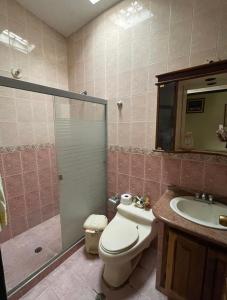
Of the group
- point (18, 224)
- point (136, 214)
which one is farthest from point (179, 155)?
point (18, 224)

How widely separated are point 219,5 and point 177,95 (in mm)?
706

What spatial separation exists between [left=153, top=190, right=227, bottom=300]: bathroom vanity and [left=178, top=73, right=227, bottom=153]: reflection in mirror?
61 cm

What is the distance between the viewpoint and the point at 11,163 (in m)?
1.84

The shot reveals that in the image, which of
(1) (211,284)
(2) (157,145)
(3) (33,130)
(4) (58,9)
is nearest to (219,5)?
(2) (157,145)

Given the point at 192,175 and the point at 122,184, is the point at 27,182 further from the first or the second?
the point at 192,175

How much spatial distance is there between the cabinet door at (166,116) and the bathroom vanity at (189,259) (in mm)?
526

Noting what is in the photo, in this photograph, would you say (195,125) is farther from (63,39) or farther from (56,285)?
(63,39)

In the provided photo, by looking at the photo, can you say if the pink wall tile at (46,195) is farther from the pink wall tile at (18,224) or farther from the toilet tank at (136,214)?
the toilet tank at (136,214)

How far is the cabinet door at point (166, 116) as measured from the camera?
1.37 metres

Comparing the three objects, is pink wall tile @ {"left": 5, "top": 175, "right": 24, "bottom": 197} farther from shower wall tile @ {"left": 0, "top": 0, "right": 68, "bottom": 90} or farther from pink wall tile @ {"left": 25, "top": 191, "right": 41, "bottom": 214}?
shower wall tile @ {"left": 0, "top": 0, "right": 68, "bottom": 90}

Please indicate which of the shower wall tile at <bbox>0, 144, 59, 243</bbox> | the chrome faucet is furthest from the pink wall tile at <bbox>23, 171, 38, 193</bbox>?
the chrome faucet

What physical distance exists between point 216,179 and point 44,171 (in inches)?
79.9

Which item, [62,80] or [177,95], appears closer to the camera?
[177,95]

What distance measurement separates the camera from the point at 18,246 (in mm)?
1858
